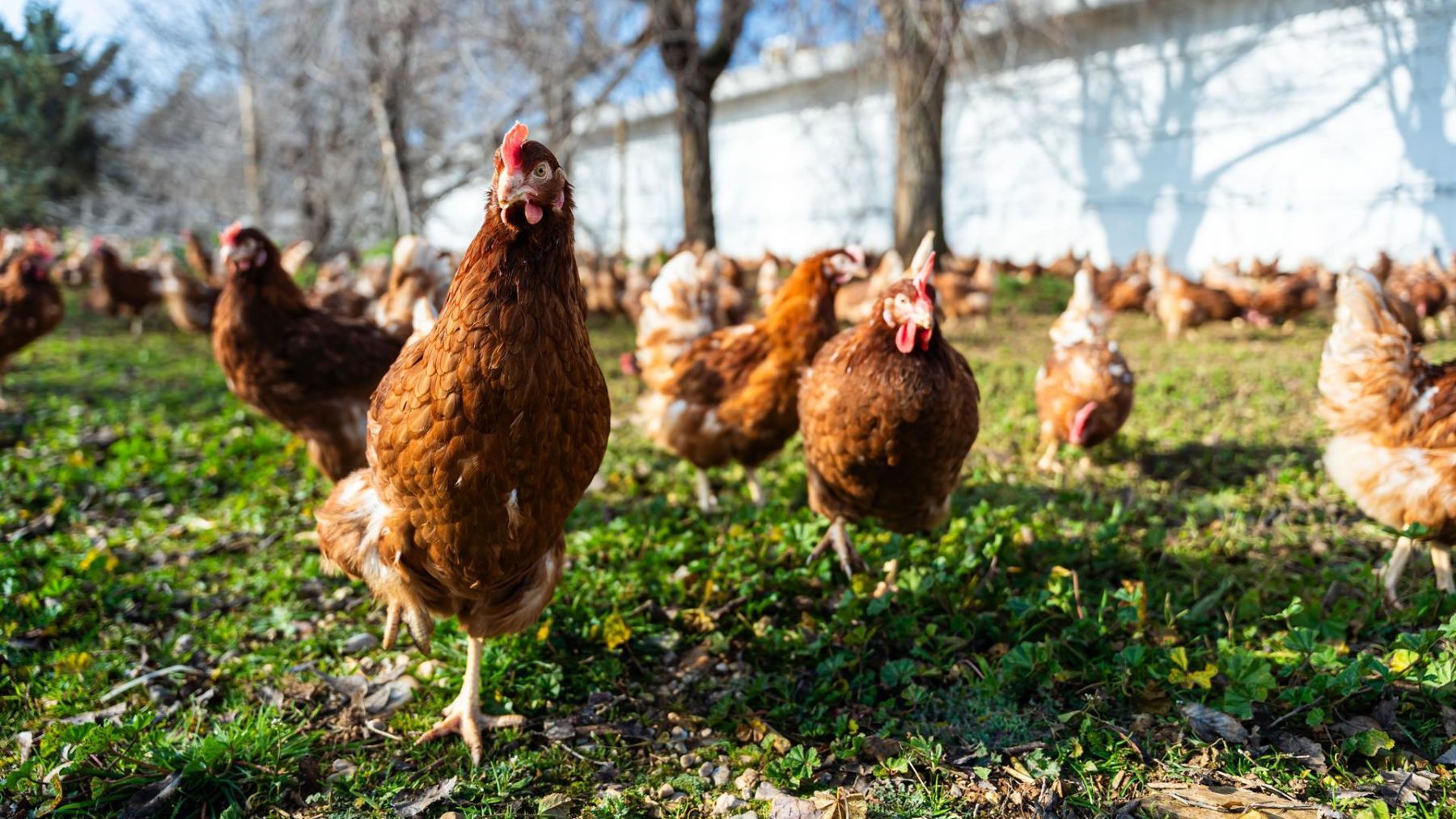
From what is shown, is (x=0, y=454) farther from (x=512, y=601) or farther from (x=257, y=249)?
(x=512, y=601)

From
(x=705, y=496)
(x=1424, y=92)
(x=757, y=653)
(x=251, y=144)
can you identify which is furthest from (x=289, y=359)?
(x=251, y=144)

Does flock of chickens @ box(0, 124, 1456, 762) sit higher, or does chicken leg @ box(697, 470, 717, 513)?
flock of chickens @ box(0, 124, 1456, 762)

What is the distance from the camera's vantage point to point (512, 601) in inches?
97.3

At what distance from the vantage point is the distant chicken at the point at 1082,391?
4.62 m

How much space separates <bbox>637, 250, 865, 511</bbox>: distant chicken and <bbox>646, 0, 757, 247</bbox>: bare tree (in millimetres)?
5849

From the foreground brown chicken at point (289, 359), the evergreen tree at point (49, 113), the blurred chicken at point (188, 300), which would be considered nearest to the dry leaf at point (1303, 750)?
the foreground brown chicken at point (289, 359)

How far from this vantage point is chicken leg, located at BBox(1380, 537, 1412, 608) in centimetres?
297

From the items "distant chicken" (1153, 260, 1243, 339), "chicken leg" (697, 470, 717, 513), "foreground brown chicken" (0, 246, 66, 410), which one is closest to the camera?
"chicken leg" (697, 470, 717, 513)

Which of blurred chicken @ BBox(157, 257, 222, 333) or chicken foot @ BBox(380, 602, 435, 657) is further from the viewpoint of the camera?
blurred chicken @ BBox(157, 257, 222, 333)

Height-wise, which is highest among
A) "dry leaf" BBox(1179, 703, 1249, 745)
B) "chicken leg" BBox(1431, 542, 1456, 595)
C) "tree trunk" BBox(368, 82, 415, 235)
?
"tree trunk" BBox(368, 82, 415, 235)

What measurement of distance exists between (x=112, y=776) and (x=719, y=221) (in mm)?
17988

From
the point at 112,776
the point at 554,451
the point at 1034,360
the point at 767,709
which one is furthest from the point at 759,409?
the point at 1034,360

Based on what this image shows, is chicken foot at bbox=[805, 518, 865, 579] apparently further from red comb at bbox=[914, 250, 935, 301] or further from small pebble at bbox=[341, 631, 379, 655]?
small pebble at bbox=[341, 631, 379, 655]

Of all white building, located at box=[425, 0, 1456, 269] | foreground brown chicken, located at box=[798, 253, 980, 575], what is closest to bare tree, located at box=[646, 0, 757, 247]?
white building, located at box=[425, 0, 1456, 269]
